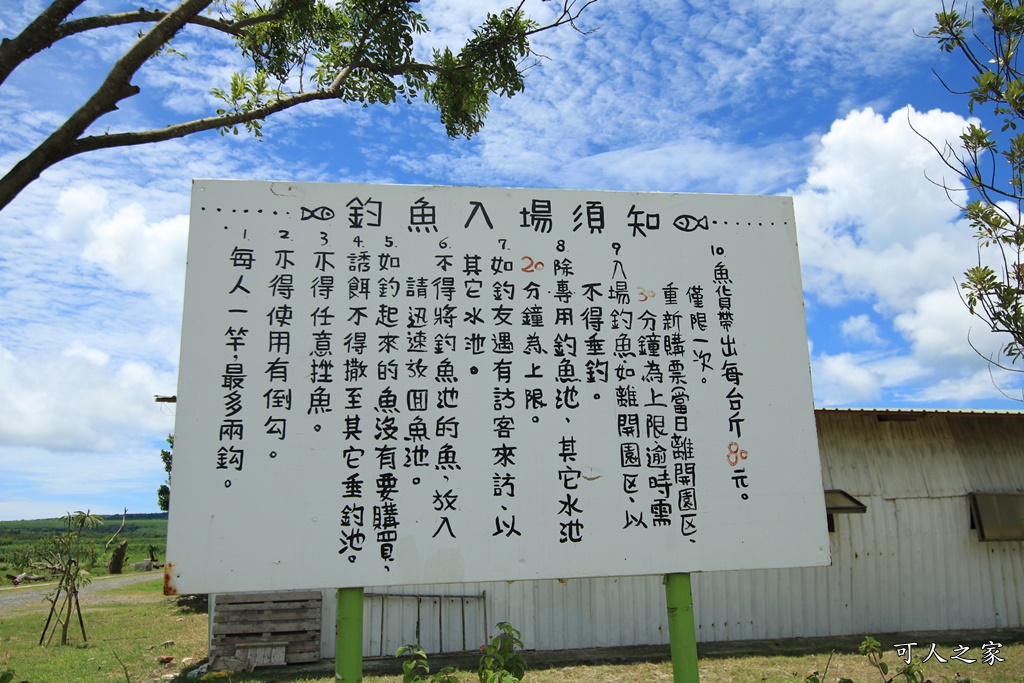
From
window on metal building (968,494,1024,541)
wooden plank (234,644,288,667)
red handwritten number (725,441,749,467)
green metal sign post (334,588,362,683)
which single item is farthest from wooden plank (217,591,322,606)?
window on metal building (968,494,1024,541)

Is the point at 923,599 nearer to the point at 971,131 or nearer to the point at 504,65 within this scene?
the point at 971,131

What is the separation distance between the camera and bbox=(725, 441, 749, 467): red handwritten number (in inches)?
173

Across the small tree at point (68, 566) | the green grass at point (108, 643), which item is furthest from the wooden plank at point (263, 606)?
the small tree at point (68, 566)

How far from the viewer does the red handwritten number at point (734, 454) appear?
4395 millimetres

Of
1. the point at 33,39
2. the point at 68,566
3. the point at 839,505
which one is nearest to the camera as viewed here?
the point at 33,39

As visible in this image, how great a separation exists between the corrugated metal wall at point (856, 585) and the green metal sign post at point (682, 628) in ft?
18.2

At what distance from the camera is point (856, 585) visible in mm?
10594

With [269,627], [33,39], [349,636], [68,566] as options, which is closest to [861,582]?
[269,627]

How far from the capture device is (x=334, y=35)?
310 inches

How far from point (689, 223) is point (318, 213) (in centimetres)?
243

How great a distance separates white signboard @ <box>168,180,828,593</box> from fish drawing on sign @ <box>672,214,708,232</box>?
28mm

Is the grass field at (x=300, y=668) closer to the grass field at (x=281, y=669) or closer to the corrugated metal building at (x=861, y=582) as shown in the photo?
the grass field at (x=281, y=669)

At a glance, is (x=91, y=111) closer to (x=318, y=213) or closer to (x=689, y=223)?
(x=318, y=213)

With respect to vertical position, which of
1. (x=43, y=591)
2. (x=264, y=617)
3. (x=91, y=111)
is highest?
(x=91, y=111)
